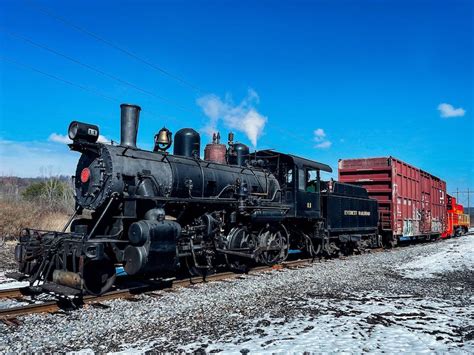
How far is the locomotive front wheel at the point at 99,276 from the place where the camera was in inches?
309

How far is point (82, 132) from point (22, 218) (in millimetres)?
13339

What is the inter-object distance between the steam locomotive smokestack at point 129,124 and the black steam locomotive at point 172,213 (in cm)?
2

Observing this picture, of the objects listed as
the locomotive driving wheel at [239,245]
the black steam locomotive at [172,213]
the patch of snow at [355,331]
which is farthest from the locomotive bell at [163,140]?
the patch of snow at [355,331]

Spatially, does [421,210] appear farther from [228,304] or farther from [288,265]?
[228,304]

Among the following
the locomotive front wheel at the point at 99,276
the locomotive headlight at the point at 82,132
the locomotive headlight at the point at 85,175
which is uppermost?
Result: the locomotive headlight at the point at 82,132

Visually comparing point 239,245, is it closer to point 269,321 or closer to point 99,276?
point 99,276

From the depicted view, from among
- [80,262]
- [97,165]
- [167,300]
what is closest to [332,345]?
[167,300]

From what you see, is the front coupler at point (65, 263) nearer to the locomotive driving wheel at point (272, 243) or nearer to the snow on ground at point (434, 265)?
the locomotive driving wheel at point (272, 243)

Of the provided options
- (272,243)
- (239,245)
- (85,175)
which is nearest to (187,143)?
(85,175)

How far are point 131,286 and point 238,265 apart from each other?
335 cm

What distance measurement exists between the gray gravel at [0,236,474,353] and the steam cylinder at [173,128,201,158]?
3.53 metres

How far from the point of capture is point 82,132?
813 cm

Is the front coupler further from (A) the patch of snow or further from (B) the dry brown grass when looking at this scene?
(B) the dry brown grass

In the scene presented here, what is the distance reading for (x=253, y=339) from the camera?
5363 millimetres
